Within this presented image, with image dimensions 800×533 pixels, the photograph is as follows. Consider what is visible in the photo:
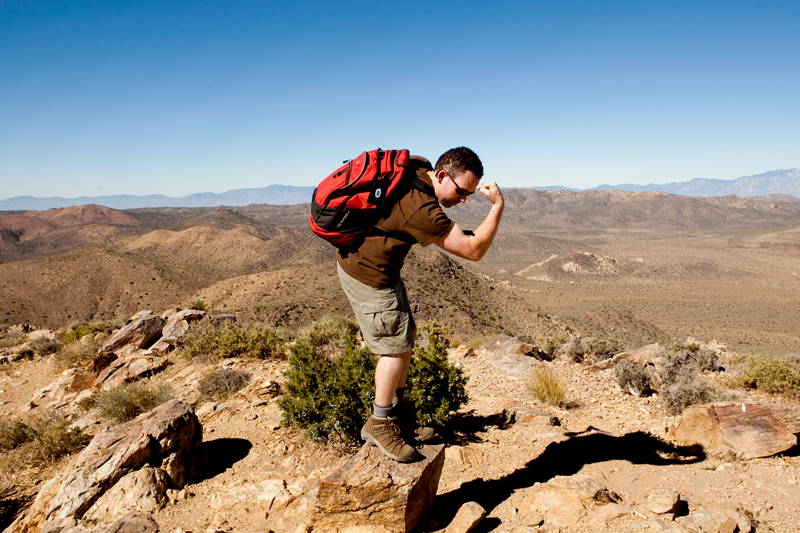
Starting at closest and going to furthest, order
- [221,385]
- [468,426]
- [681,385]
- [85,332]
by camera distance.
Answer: [468,426] < [681,385] < [221,385] < [85,332]

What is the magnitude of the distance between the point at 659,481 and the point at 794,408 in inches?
68.7

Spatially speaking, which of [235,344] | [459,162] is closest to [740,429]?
[459,162]

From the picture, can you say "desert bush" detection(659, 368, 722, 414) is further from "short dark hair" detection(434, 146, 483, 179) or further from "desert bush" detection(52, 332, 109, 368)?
"desert bush" detection(52, 332, 109, 368)

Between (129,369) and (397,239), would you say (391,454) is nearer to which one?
(397,239)

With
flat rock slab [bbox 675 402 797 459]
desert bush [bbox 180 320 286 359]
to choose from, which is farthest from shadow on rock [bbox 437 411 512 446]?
desert bush [bbox 180 320 286 359]

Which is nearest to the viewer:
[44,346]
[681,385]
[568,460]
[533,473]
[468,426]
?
[533,473]

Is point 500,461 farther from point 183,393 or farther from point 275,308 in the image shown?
point 275,308

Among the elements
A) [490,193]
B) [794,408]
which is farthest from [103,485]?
[794,408]

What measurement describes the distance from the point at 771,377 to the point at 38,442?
9.55 meters

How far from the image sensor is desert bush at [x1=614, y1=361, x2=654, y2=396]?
20.7 feet

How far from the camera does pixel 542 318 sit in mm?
24609

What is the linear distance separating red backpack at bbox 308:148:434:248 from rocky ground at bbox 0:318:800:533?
2.12 metres

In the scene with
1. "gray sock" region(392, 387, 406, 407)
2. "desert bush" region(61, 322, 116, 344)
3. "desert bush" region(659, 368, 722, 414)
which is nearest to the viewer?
"gray sock" region(392, 387, 406, 407)

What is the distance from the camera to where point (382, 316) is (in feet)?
9.14
